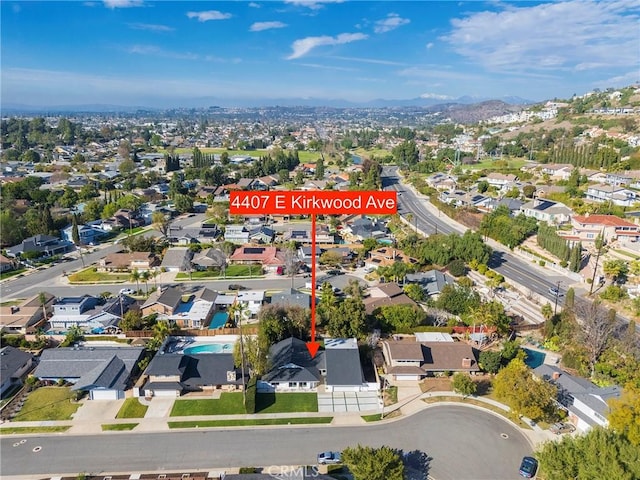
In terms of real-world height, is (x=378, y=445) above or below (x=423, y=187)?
below

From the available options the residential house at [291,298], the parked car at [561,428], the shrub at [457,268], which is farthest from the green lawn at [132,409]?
the shrub at [457,268]

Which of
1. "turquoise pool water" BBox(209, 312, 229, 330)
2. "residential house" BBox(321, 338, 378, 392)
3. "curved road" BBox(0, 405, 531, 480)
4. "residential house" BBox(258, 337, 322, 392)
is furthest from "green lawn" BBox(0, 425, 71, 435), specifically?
"residential house" BBox(321, 338, 378, 392)

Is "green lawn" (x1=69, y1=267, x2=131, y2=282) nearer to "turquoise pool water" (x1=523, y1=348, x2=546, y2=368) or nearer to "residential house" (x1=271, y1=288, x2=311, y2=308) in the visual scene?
"residential house" (x1=271, y1=288, x2=311, y2=308)

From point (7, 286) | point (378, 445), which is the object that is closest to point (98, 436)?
point (378, 445)

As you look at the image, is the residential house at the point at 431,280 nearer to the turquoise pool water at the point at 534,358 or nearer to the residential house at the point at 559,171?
the turquoise pool water at the point at 534,358

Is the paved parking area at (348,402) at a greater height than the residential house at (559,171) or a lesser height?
lesser

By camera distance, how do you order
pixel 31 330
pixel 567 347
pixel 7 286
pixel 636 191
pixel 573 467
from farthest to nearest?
pixel 636 191, pixel 7 286, pixel 31 330, pixel 567 347, pixel 573 467

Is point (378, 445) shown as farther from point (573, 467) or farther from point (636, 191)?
point (636, 191)
